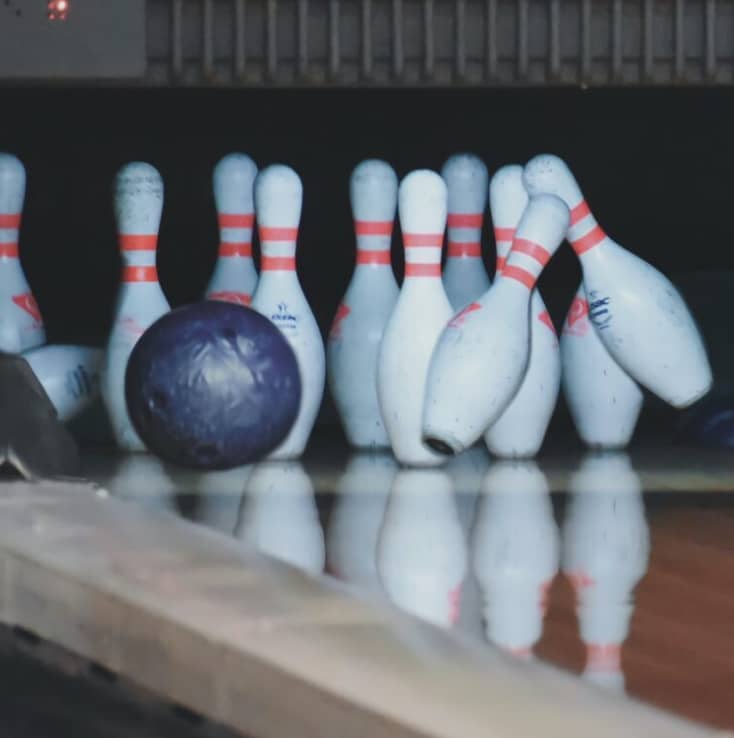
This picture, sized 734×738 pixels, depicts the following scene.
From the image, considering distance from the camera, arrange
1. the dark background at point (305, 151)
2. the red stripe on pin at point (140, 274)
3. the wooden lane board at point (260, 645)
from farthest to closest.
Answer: the dark background at point (305, 151)
the red stripe on pin at point (140, 274)
the wooden lane board at point (260, 645)

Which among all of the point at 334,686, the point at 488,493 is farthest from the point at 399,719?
the point at 488,493

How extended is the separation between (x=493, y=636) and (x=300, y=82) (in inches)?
52.5

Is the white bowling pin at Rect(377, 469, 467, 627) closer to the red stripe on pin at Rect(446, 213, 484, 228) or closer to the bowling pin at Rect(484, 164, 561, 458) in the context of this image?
the bowling pin at Rect(484, 164, 561, 458)

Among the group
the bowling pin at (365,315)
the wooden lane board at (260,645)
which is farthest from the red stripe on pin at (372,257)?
the wooden lane board at (260,645)

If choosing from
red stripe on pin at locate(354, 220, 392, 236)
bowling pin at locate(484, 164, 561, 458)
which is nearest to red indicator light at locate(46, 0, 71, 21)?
red stripe on pin at locate(354, 220, 392, 236)

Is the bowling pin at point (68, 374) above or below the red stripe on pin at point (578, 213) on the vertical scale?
below

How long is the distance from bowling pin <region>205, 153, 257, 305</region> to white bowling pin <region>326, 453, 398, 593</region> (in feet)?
1.24

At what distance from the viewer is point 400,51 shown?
3.01 metres

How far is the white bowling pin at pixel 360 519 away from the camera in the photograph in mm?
2252

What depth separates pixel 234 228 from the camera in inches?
137

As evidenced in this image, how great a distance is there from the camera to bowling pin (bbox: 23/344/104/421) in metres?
3.31

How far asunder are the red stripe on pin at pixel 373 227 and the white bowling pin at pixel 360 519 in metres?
0.38

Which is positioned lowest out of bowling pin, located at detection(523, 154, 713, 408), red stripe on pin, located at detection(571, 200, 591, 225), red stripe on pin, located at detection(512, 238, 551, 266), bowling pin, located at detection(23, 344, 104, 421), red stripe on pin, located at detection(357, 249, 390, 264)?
bowling pin, located at detection(23, 344, 104, 421)

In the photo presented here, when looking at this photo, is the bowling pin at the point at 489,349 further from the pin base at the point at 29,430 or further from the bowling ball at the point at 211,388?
the pin base at the point at 29,430
